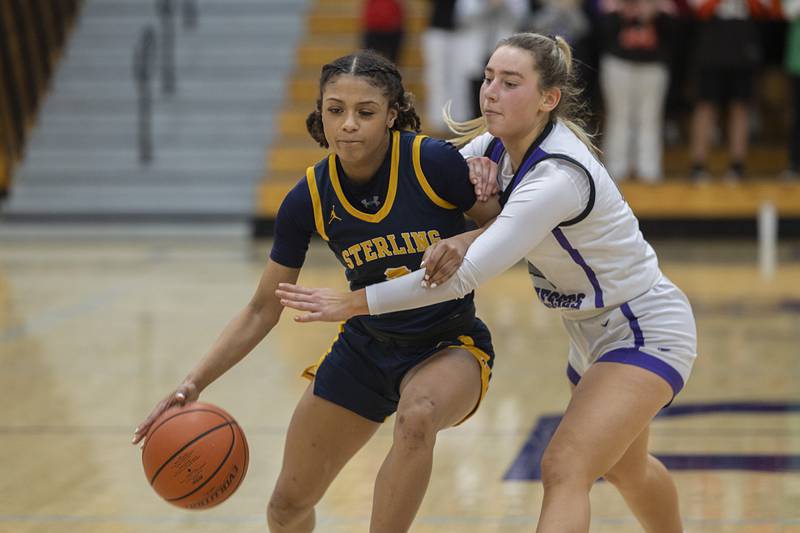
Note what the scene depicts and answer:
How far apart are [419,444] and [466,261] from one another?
0.50 meters

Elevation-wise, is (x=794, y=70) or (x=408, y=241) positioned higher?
(x=408, y=241)

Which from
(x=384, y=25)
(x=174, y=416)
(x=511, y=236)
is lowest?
(x=384, y=25)

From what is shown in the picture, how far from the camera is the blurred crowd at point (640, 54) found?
12.7 m

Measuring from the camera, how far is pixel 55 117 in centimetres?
1670

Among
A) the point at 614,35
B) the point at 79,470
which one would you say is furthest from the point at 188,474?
the point at 614,35

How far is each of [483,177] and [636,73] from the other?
382 inches

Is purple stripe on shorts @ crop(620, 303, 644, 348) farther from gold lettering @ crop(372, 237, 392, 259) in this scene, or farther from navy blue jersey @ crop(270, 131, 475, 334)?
gold lettering @ crop(372, 237, 392, 259)

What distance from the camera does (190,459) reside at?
12.0 feet

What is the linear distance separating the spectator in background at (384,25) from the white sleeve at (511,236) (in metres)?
11.0

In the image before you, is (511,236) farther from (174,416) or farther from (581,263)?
(174,416)

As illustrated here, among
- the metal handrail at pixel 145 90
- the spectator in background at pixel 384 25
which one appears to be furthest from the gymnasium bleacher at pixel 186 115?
the spectator in background at pixel 384 25

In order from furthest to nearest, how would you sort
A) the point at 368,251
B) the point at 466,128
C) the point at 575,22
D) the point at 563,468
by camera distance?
the point at 575,22, the point at 466,128, the point at 368,251, the point at 563,468

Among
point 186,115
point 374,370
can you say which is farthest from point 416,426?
point 186,115

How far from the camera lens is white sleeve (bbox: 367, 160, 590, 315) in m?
3.33
